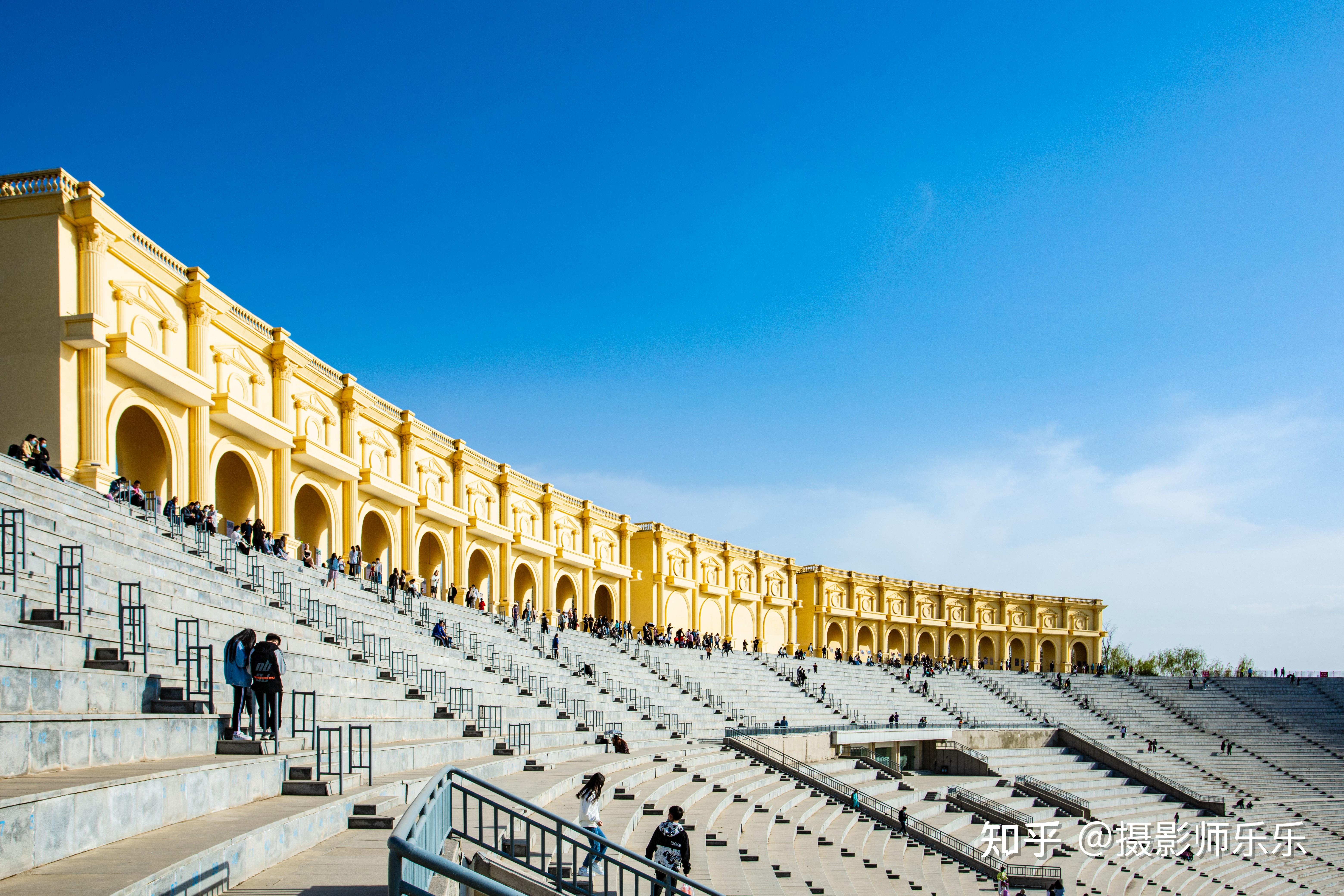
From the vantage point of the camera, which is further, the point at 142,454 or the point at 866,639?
the point at 866,639

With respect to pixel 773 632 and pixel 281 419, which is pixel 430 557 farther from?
pixel 773 632

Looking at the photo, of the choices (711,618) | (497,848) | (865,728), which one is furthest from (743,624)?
(497,848)

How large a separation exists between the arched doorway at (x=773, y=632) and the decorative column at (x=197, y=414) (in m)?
44.2

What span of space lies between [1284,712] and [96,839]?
64.2 meters

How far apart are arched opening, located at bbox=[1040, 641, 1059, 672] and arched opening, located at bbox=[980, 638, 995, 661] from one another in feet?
13.0

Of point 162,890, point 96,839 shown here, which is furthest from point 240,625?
point 162,890

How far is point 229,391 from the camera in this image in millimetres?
28625

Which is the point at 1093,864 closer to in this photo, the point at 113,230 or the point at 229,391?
the point at 229,391

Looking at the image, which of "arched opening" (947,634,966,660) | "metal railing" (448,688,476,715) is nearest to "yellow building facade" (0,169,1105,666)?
"metal railing" (448,688,476,715)

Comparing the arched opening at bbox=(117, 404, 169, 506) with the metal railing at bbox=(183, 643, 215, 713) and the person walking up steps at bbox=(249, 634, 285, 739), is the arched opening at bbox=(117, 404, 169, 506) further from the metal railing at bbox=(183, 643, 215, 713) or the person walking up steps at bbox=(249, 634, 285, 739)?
the person walking up steps at bbox=(249, 634, 285, 739)

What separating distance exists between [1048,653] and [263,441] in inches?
2806

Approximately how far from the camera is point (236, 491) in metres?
30.7

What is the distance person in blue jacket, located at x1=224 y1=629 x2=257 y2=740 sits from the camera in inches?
408

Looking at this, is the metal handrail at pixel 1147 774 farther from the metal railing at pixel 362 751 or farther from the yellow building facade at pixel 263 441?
the metal railing at pixel 362 751
